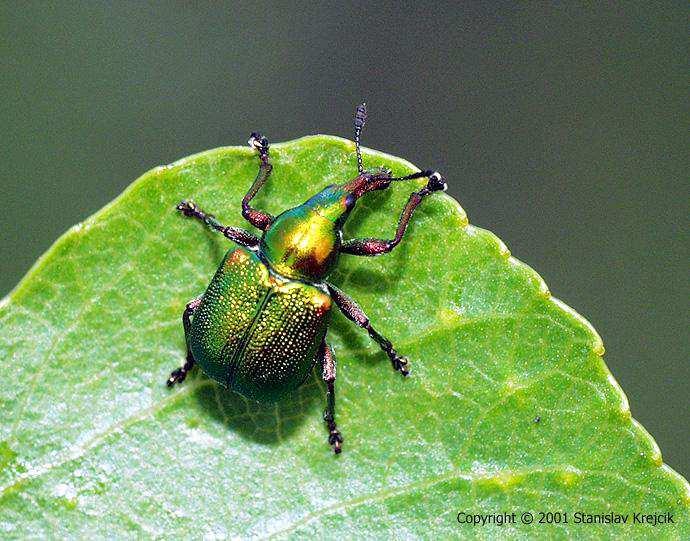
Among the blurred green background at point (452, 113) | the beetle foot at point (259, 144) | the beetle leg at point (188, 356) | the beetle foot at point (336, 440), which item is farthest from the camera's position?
the blurred green background at point (452, 113)

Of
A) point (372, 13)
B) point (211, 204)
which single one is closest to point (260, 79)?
point (372, 13)

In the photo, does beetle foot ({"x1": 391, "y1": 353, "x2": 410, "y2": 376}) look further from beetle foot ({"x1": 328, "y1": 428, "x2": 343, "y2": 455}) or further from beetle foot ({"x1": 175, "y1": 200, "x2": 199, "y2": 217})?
beetle foot ({"x1": 175, "y1": 200, "x2": 199, "y2": 217})

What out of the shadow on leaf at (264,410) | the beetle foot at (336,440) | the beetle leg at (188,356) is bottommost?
the shadow on leaf at (264,410)

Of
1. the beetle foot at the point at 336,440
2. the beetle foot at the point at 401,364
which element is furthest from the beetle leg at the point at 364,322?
the beetle foot at the point at 336,440

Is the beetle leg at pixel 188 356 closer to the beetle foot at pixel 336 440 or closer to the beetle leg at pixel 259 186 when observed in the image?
the beetle leg at pixel 259 186

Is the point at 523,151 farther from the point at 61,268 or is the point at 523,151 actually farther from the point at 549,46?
the point at 61,268

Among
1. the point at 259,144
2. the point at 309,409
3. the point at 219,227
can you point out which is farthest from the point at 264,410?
the point at 259,144
